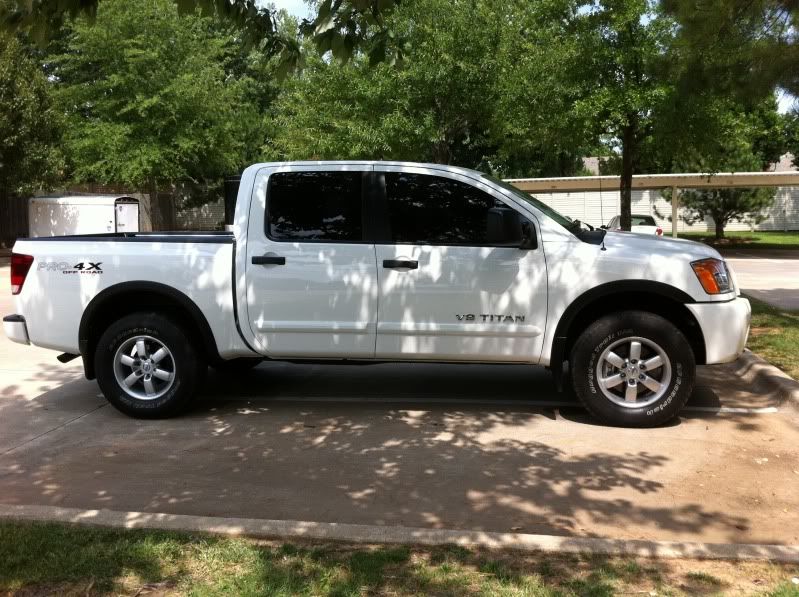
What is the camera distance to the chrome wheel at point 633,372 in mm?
5812

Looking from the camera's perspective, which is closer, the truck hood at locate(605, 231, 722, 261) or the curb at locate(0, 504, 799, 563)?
the curb at locate(0, 504, 799, 563)

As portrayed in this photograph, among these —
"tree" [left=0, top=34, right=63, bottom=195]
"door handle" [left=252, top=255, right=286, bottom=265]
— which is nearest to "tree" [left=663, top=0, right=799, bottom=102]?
"door handle" [left=252, top=255, right=286, bottom=265]

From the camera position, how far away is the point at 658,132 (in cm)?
1692

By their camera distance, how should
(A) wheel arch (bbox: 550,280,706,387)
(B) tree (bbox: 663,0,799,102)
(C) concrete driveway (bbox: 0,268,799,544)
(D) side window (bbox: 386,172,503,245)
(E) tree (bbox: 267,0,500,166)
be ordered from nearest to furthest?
1. (C) concrete driveway (bbox: 0,268,799,544)
2. (A) wheel arch (bbox: 550,280,706,387)
3. (D) side window (bbox: 386,172,503,245)
4. (B) tree (bbox: 663,0,799,102)
5. (E) tree (bbox: 267,0,500,166)

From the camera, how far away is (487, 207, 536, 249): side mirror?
5.64 metres

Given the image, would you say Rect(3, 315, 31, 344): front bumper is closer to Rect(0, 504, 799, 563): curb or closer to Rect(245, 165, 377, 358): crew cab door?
Rect(245, 165, 377, 358): crew cab door

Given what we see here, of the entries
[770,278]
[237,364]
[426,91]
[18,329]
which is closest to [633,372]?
[237,364]

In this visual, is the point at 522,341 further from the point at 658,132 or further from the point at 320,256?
the point at 658,132

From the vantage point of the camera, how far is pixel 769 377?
705 centimetres

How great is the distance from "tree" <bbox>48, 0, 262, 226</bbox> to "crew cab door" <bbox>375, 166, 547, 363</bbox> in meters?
23.2

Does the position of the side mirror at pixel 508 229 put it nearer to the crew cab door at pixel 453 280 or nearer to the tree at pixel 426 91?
the crew cab door at pixel 453 280

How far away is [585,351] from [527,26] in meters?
14.9

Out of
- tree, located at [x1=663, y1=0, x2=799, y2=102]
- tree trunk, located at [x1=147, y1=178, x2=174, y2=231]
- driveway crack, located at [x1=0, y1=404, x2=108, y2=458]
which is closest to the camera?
driveway crack, located at [x1=0, y1=404, x2=108, y2=458]

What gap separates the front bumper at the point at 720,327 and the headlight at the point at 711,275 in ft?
0.37
